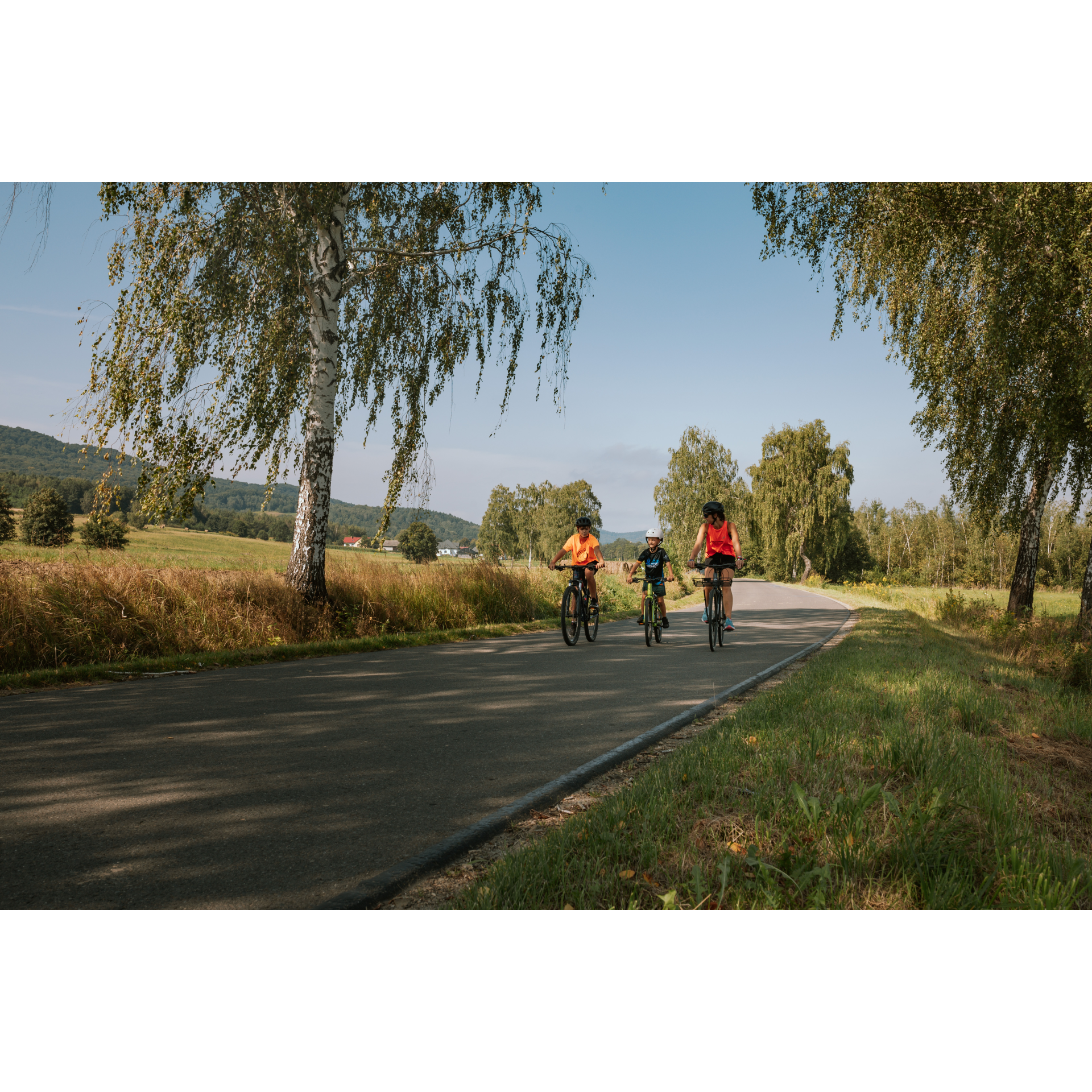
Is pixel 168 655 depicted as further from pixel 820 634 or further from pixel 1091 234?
pixel 1091 234

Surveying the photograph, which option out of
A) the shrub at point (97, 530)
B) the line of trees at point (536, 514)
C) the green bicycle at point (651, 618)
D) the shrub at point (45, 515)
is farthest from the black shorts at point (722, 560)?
the line of trees at point (536, 514)

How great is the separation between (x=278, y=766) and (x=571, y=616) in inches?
305

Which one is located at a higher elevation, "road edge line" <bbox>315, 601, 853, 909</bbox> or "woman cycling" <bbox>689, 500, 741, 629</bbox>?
"woman cycling" <bbox>689, 500, 741, 629</bbox>

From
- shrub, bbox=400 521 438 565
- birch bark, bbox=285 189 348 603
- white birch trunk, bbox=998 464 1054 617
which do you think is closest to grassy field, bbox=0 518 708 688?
shrub, bbox=400 521 438 565

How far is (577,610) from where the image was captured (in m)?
12.0

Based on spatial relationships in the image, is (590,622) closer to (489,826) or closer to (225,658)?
(225,658)

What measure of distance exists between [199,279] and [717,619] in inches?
381

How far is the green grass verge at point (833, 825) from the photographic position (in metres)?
2.74

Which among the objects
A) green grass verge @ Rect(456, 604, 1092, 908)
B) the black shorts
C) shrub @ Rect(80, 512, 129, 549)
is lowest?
green grass verge @ Rect(456, 604, 1092, 908)

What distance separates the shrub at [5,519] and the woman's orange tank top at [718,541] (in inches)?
1007

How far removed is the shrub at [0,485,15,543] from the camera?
2614cm

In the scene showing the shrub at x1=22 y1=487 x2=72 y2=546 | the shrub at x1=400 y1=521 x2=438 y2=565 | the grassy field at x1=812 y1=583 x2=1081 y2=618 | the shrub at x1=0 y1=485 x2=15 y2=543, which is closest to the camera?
the shrub at x1=400 y1=521 x2=438 y2=565

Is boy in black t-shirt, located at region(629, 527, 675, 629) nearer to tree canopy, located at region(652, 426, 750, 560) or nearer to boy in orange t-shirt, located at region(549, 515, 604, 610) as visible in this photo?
boy in orange t-shirt, located at region(549, 515, 604, 610)

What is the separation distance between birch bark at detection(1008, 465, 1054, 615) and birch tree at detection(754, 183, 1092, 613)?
4 cm
